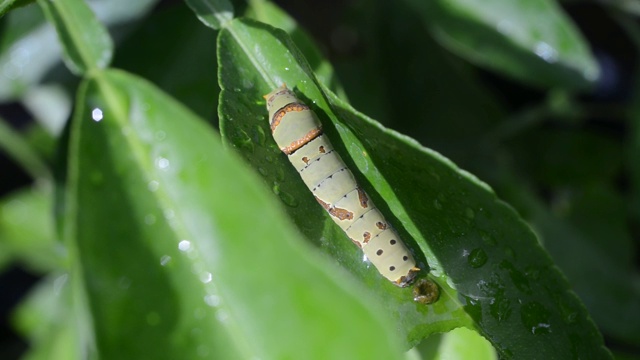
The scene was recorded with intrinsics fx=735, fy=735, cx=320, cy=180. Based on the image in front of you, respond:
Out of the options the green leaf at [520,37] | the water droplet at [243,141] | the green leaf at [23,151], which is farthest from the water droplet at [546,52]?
the green leaf at [23,151]

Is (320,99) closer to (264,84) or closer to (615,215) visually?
(264,84)

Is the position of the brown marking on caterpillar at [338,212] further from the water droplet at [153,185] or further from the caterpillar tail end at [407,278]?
the water droplet at [153,185]

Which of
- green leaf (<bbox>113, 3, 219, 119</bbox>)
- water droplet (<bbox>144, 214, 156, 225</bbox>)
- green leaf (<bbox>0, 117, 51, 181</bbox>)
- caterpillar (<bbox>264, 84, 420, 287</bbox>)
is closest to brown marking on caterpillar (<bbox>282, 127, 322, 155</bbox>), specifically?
caterpillar (<bbox>264, 84, 420, 287</bbox>)

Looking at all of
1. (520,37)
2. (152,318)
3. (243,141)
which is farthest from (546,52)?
(152,318)

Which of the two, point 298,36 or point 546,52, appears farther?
point 546,52

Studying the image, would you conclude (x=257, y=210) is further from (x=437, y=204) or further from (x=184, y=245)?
(x=437, y=204)
